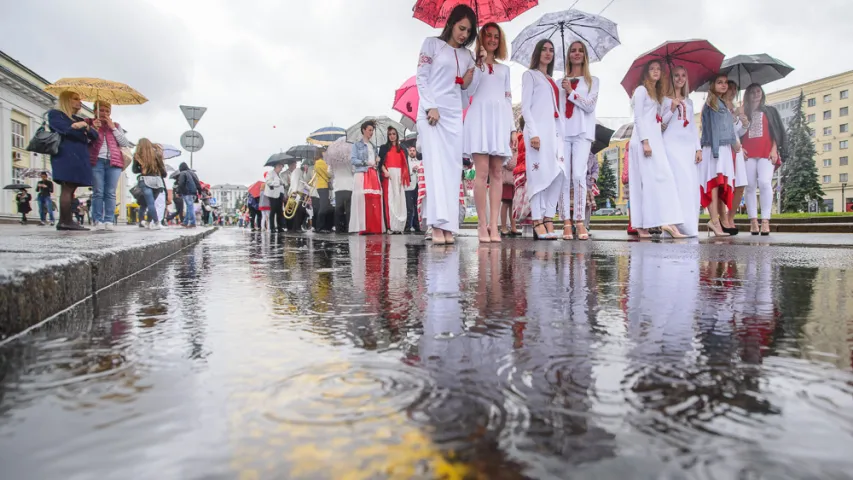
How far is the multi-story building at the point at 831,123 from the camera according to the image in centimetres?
7688

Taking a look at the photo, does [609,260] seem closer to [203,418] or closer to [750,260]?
[750,260]

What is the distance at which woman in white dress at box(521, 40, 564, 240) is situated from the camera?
6.39m

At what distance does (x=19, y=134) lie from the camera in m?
40.9

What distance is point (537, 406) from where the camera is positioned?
686mm

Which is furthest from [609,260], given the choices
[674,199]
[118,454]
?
[674,199]

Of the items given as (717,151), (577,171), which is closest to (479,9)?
(577,171)

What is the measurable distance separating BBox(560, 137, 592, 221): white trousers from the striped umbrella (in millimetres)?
15425

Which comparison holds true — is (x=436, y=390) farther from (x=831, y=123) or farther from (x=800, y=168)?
(x=831, y=123)

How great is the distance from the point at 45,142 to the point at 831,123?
310 feet

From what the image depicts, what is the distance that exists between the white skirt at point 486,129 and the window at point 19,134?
44520mm

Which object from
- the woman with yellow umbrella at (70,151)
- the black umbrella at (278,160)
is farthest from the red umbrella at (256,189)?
the woman with yellow umbrella at (70,151)

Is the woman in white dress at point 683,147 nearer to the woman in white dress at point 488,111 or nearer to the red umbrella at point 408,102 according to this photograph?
the woman in white dress at point 488,111

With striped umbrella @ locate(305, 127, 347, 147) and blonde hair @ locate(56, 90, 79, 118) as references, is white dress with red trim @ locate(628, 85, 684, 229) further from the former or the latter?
striped umbrella @ locate(305, 127, 347, 147)

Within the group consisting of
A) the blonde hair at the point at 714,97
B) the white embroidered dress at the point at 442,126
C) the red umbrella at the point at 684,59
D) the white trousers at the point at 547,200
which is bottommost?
the white trousers at the point at 547,200
